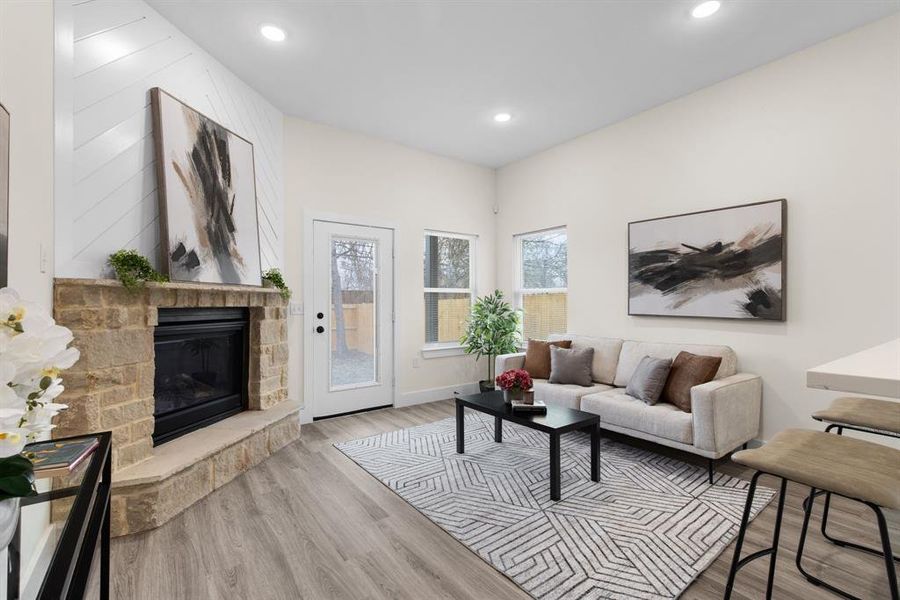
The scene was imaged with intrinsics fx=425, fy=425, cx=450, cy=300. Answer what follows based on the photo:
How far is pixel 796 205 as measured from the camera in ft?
9.92

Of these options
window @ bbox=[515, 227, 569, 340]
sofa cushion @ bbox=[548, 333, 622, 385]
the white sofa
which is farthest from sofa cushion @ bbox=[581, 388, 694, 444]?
window @ bbox=[515, 227, 569, 340]

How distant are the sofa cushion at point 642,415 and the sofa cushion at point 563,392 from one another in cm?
9

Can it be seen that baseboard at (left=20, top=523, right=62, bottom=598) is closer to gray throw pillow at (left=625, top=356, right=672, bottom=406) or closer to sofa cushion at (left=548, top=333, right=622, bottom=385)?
gray throw pillow at (left=625, top=356, right=672, bottom=406)

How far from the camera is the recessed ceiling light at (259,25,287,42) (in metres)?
2.74

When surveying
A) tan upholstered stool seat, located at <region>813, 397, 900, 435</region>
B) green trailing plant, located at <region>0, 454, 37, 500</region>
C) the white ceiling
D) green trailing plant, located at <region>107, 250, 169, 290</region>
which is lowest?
tan upholstered stool seat, located at <region>813, 397, 900, 435</region>

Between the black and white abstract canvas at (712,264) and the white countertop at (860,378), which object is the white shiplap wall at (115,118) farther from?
the black and white abstract canvas at (712,264)

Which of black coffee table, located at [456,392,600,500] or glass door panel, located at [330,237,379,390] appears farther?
glass door panel, located at [330,237,379,390]

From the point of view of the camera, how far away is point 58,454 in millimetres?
1091

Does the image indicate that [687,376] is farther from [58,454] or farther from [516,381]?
[58,454]

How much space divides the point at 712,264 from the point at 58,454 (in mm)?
3945

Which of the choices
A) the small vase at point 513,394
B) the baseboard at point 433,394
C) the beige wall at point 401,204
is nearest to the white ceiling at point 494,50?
the beige wall at point 401,204

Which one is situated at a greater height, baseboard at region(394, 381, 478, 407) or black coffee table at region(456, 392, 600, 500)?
black coffee table at region(456, 392, 600, 500)

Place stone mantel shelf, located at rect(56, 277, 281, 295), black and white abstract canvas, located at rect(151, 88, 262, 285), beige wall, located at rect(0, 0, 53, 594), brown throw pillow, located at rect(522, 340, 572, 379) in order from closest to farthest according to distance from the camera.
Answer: beige wall, located at rect(0, 0, 53, 594) → stone mantel shelf, located at rect(56, 277, 281, 295) → black and white abstract canvas, located at rect(151, 88, 262, 285) → brown throw pillow, located at rect(522, 340, 572, 379)

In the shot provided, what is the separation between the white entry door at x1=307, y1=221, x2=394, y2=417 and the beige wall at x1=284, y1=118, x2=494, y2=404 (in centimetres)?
14
